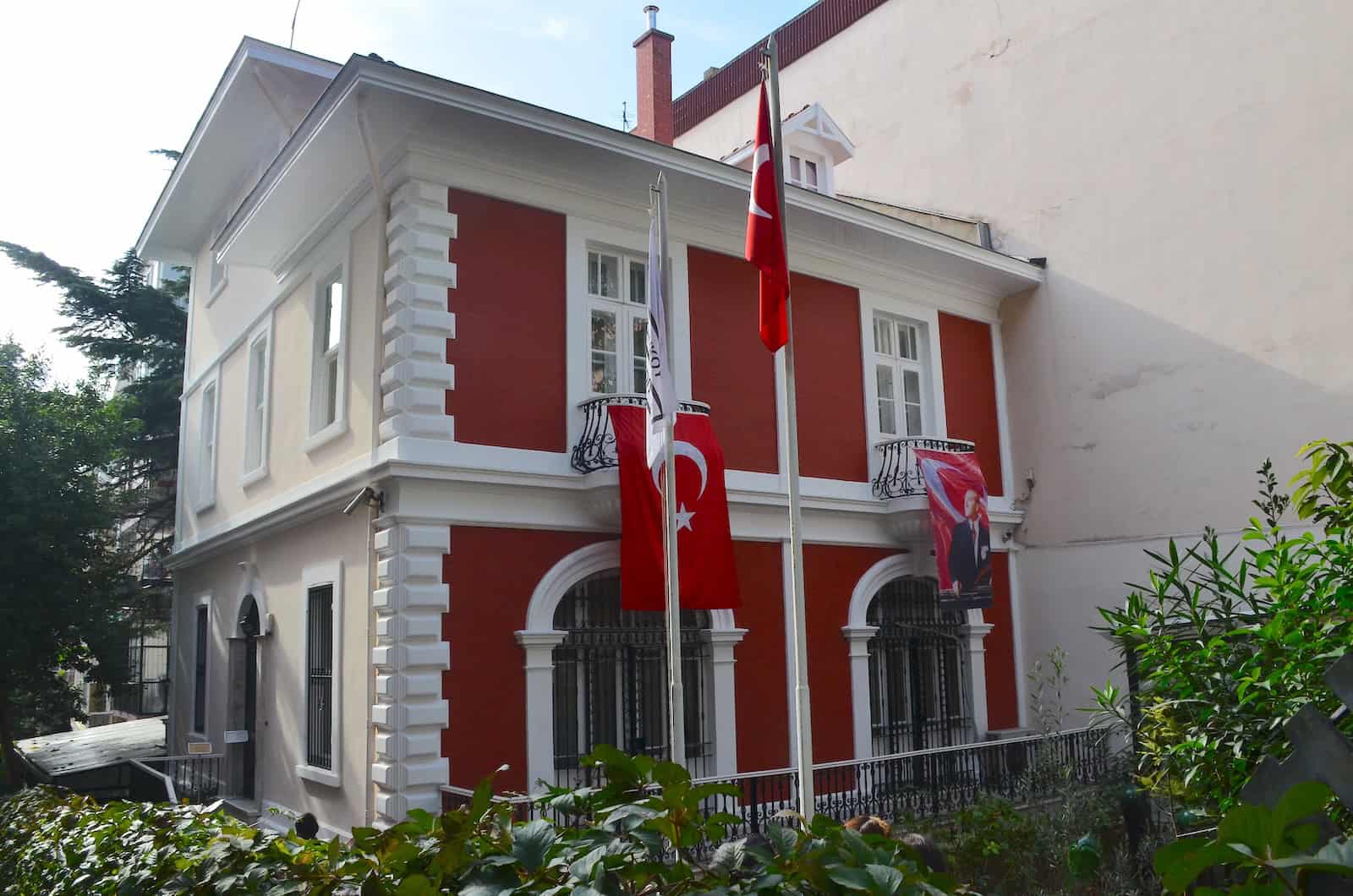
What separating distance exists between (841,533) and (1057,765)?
3.88 meters

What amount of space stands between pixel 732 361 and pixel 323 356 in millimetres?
5212

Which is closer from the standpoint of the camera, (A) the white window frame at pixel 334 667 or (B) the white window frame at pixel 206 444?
(A) the white window frame at pixel 334 667

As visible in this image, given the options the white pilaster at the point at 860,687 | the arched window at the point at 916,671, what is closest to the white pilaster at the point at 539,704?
the white pilaster at the point at 860,687

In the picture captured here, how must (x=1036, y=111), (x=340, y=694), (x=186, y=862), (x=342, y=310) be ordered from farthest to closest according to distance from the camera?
Answer: (x=1036, y=111) < (x=342, y=310) < (x=340, y=694) < (x=186, y=862)

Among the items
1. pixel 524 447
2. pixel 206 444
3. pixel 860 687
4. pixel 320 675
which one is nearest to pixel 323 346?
pixel 524 447

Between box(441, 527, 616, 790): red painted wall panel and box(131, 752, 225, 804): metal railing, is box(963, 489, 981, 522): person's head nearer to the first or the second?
box(441, 527, 616, 790): red painted wall panel

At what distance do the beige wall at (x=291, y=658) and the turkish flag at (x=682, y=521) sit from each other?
282 centimetres

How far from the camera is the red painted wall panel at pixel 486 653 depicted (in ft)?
36.1

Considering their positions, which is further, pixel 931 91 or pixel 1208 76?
pixel 931 91

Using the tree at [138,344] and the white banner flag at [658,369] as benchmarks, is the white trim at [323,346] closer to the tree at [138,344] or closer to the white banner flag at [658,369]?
the white banner flag at [658,369]

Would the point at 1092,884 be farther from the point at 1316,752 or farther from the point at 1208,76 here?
the point at 1208,76

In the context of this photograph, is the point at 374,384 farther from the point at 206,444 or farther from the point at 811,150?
the point at 206,444

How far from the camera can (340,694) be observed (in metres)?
12.0

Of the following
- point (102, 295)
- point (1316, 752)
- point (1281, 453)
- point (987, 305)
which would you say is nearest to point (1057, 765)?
point (1281, 453)
